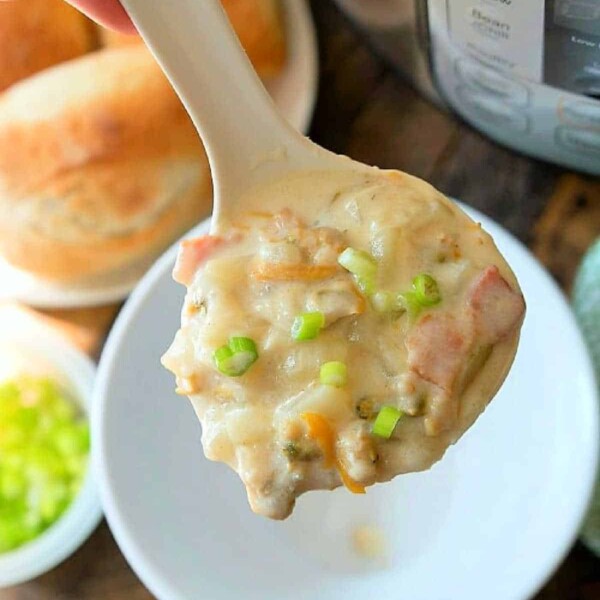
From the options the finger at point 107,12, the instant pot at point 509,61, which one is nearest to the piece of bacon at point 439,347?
the instant pot at point 509,61

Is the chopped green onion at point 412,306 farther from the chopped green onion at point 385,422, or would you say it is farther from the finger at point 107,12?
the finger at point 107,12

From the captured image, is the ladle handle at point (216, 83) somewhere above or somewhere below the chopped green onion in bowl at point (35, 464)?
above

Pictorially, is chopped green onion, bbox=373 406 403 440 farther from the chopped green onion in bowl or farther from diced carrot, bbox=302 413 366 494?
the chopped green onion in bowl

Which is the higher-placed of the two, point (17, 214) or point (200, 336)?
point (200, 336)

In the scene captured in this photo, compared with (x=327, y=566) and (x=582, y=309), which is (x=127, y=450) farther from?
(x=582, y=309)

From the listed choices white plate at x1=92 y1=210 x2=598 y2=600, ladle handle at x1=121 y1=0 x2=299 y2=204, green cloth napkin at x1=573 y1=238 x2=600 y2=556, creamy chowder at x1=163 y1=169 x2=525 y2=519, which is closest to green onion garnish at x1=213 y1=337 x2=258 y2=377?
creamy chowder at x1=163 y1=169 x2=525 y2=519

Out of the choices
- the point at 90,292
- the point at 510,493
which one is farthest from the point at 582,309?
the point at 90,292
